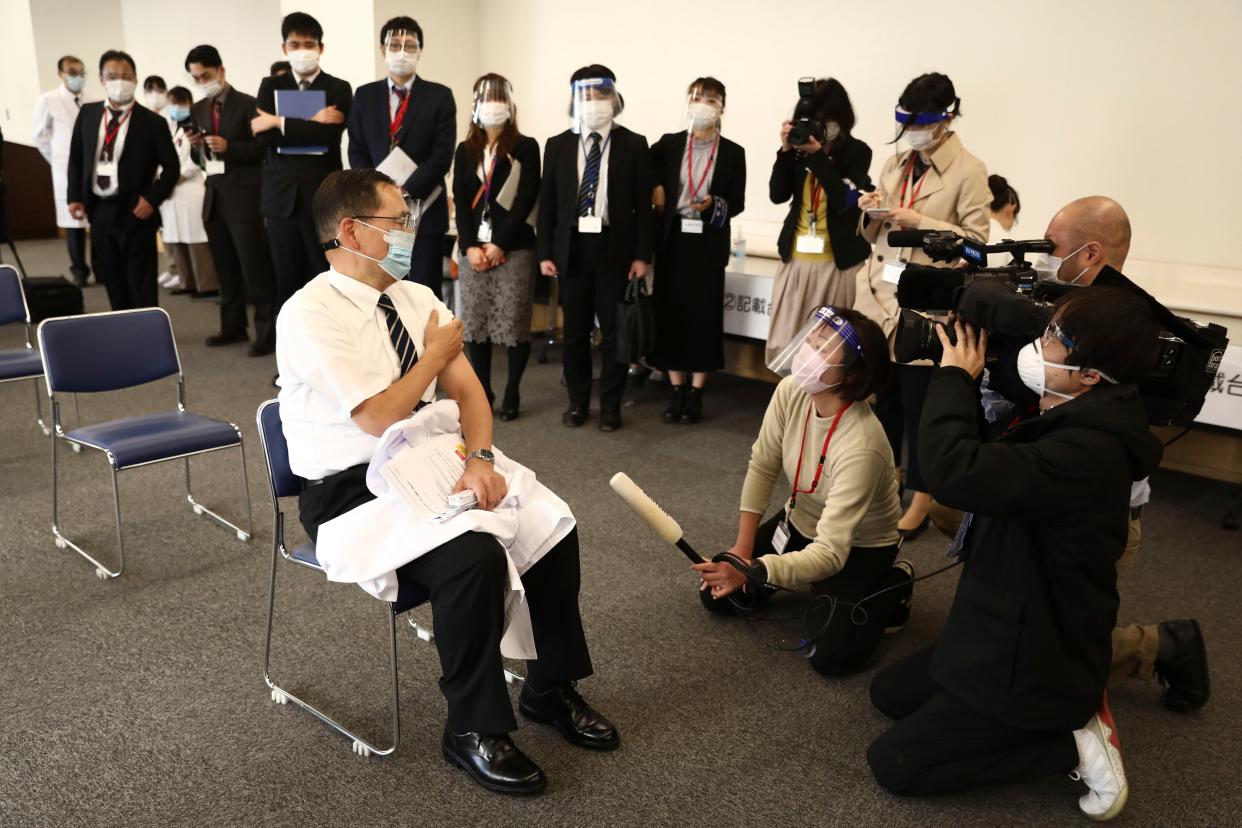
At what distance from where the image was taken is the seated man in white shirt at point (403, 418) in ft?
6.27

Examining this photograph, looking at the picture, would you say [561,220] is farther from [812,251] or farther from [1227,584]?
[1227,584]

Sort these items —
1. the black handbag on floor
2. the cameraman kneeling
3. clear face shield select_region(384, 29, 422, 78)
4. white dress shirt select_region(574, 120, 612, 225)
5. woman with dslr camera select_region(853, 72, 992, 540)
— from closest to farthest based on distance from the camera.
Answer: the cameraman kneeling → woman with dslr camera select_region(853, 72, 992, 540) → white dress shirt select_region(574, 120, 612, 225) → the black handbag on floor → clear face shield select_region(384, 29, 422, 78)

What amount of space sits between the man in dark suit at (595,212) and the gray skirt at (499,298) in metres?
0.16

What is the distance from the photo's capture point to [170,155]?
17.9 feet

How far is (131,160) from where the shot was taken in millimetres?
5277

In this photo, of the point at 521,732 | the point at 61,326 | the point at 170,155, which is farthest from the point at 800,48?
the point at 521,732

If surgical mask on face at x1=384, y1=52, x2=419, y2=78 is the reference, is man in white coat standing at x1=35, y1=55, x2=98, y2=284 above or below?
below

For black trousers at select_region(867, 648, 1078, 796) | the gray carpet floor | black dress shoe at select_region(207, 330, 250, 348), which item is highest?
black trousers at select_region(867, 648, 1078, 796)

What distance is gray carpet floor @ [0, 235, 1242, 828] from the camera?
6.38 ft

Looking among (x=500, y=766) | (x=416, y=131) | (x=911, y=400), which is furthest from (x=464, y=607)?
(x=416, y=131)

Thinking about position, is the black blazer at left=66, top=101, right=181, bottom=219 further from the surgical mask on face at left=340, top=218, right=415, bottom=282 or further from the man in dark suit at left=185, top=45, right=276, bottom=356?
the surgical mask on face at left=340, top=218, right=415, bottom=282

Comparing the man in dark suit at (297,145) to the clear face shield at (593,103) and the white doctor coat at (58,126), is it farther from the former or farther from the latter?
the white doctor coat at (58,126)

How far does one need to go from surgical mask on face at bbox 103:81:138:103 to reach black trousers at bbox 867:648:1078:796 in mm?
5167

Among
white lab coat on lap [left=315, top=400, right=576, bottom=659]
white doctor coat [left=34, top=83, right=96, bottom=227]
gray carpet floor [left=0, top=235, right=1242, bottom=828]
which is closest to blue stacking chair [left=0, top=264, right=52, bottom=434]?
gray carpet floor [left=0, top=235, right=1242, bottom=828]
